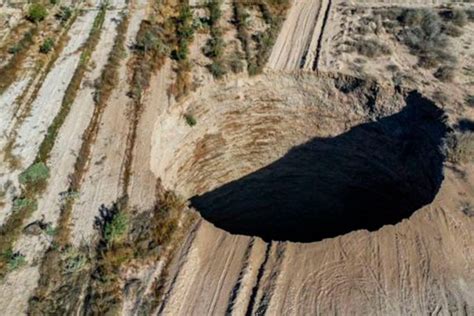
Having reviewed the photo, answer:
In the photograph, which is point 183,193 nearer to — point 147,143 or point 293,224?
point 147,143

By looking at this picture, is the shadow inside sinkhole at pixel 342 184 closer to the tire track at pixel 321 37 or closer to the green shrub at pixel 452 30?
the tire track at pixel 321 37

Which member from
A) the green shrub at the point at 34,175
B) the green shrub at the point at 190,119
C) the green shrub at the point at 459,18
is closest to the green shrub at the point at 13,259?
the green shrub at the point at 34,175

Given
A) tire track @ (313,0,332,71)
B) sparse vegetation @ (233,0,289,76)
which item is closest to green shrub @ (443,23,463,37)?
tire track @ (313,0,332,71)

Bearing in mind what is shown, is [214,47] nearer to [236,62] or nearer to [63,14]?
[236,62]

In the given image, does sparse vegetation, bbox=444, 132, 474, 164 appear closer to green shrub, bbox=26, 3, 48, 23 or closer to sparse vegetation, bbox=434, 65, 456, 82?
sparse vegetation, bbox=434, 65, 456, 82

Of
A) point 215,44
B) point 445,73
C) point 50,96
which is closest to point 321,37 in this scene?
point 215,44

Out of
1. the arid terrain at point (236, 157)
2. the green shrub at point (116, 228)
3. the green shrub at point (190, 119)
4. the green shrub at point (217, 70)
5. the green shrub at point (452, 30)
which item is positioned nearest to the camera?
the arid terrain at point (236, 157)

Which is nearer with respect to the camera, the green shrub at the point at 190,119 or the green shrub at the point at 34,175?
the green shrub at the point at 34,175
